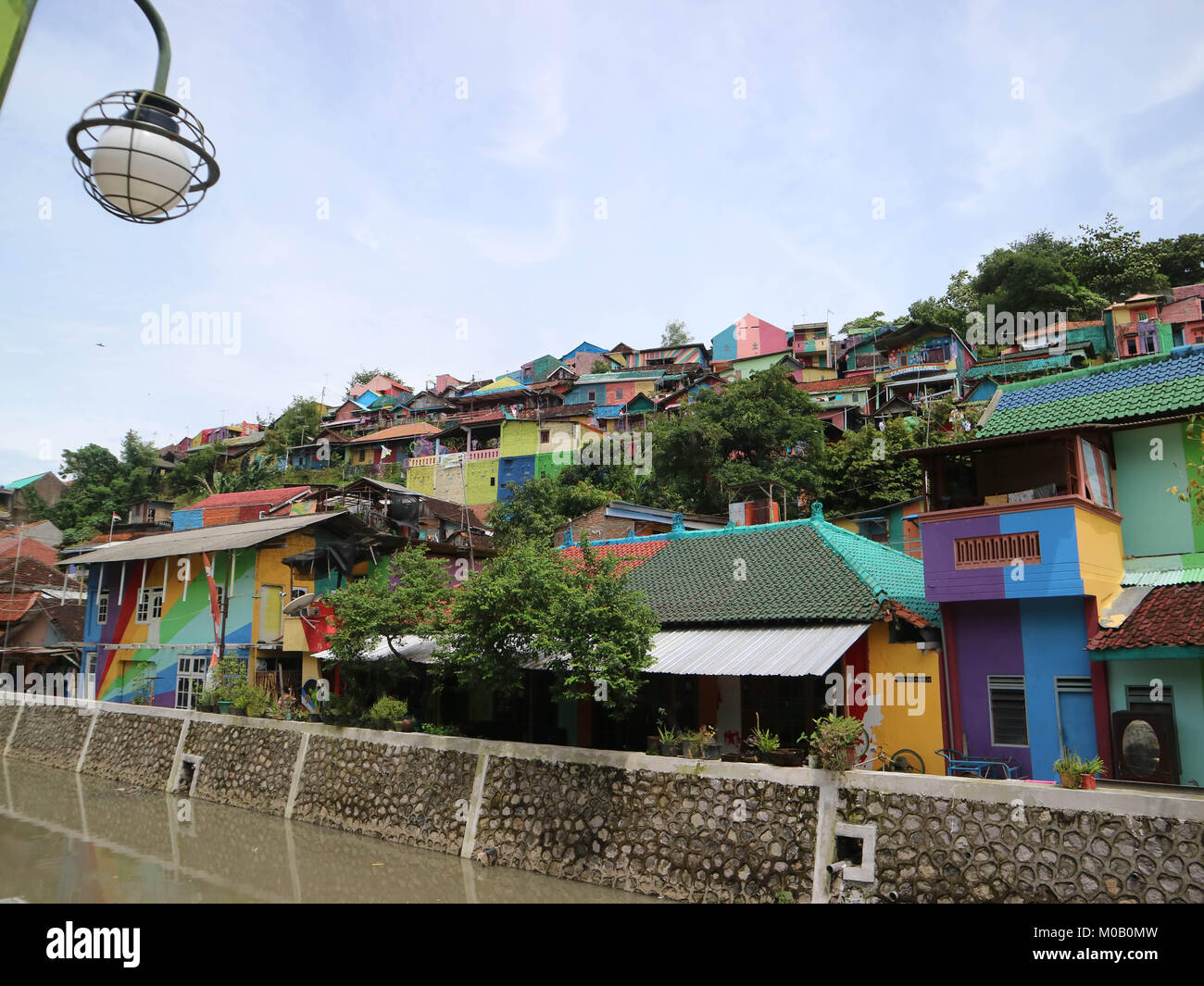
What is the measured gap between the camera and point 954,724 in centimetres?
1221

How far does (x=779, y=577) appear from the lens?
14.5 metres

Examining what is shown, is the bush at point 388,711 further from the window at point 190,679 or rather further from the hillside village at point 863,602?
the window at point 190,679

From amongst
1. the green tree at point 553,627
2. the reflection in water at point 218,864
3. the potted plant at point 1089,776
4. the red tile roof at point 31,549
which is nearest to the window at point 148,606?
the reflection in water at point 218,864

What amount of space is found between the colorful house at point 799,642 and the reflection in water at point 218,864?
A: 3700mm

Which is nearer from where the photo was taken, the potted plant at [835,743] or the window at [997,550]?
the potted plant at [835,743]

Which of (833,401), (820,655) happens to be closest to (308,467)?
(833,401)

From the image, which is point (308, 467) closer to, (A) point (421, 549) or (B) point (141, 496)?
(B) point (141, 496)

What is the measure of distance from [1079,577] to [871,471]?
67.0 feet

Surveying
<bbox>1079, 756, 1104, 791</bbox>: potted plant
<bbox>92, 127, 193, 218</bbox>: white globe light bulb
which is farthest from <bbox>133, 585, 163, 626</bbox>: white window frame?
<bbox>92, 127, 193, 218</bbox>: white globe light bulb

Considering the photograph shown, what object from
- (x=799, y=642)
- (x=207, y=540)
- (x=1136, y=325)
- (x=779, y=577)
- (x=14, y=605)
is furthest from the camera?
(x=1136, y=325)

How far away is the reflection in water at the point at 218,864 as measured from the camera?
12.0 meters

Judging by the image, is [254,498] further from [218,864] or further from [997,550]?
[997,550]

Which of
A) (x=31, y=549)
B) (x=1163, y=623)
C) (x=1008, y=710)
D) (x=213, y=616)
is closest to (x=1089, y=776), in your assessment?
(x=1163, y=623)
